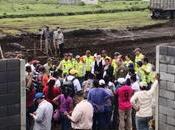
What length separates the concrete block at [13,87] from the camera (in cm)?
1234

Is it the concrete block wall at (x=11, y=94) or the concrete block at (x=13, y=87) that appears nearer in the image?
the concrete block wall at (x=11, y=94)

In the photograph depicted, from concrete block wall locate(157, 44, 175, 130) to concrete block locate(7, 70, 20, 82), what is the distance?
354 centimetres

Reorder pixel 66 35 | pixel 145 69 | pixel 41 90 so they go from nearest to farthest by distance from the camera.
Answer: pixel 41 90 → pixel 145 69 → pixel 66 35

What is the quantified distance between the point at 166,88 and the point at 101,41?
2029cm

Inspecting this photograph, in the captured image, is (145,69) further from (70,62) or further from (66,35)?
(66,35)

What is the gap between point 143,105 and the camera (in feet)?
42.7

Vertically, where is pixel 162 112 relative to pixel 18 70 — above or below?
below

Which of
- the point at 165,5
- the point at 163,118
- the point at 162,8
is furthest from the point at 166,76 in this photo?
the point at 165,5

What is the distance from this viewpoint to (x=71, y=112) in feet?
41.8

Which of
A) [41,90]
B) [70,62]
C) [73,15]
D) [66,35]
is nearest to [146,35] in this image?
[66,35]

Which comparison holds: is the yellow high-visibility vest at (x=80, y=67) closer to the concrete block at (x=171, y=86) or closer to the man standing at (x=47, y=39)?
the concrete block at (x=171, y=86)

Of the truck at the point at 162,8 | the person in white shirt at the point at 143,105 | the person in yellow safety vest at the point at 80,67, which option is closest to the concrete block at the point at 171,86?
the person in white shirt at the point at 143,105

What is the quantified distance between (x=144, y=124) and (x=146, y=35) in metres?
24.0

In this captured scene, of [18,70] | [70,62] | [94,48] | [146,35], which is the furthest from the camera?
[146,35]
